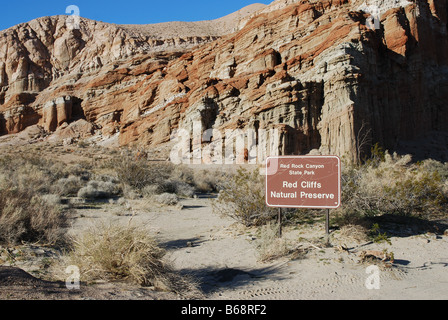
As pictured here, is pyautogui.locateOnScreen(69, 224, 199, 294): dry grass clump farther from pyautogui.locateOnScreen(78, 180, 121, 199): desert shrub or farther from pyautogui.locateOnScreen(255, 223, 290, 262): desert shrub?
pyautogui.locateOnScreen(78, 180, 121, 199): desert shrub

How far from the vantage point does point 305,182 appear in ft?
19.5

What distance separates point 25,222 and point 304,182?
535 centimetres

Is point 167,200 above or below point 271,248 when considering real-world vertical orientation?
above

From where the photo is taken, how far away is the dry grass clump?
13.0 feet

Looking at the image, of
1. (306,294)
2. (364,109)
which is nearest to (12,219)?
(306,294)

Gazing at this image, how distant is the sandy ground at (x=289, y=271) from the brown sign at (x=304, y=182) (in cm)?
77

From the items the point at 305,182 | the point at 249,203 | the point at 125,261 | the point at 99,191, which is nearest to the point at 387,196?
the point at 305,182

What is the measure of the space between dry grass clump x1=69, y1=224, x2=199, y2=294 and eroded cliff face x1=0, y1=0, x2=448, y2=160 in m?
15.8

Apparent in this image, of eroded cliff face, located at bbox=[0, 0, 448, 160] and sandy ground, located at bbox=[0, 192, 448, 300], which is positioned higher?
eroded cliff face, located at bbox=[0, 0, 448, 160]

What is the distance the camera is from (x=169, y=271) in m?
4.31

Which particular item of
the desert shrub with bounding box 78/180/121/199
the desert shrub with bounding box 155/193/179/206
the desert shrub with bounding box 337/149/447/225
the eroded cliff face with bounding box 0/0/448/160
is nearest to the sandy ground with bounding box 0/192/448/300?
the desert shrub with bounding box 337/149/447/225

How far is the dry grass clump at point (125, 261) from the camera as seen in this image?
13.0ft

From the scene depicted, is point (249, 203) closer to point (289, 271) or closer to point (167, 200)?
point (289, 271)

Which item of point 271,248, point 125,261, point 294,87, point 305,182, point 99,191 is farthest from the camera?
point 294,87
